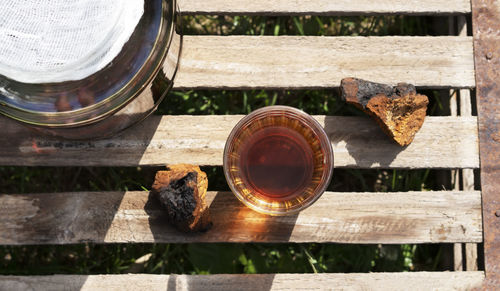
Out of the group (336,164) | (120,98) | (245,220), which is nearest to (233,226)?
(245,220)

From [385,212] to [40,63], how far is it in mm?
906

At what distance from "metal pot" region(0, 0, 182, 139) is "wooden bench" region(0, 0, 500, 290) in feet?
0.58

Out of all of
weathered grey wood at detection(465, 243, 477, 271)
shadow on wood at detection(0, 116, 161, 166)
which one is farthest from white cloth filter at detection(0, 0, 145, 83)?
weathered grey wood at detection(465, 243, 477, 271)

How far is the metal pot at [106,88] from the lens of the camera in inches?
38.0

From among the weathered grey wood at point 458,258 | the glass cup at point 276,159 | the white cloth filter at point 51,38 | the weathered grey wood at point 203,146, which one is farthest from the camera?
the weathered grey wood at point 458,258

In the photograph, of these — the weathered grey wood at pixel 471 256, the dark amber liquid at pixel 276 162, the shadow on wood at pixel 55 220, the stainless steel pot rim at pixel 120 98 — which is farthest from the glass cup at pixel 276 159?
the weathered grey wood at pixel 471 256

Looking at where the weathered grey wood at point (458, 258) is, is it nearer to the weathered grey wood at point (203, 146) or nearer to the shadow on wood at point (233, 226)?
the weathered grey wood at point (203, 146)

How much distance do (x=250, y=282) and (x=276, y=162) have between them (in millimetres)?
337

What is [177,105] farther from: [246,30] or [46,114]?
[46,114]

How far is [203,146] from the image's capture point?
1.26 m

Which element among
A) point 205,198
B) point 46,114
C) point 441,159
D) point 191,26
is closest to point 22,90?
point 46,114

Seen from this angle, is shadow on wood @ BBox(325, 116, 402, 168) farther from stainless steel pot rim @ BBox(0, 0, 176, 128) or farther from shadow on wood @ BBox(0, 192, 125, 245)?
shadow on wood @ BBox(0, 192, 125, 245)

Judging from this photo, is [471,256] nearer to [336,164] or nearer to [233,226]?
[336,164]

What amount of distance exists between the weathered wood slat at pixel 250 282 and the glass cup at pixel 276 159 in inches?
10.0
